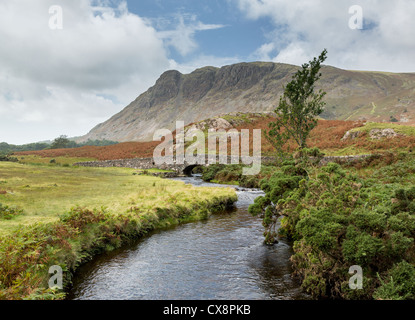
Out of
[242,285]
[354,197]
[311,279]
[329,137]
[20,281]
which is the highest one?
[329,137]

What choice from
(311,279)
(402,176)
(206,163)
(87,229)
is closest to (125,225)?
(87,229)

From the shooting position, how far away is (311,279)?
1120cm

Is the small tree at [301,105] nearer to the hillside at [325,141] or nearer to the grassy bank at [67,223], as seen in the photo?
the hillside at [325,141]

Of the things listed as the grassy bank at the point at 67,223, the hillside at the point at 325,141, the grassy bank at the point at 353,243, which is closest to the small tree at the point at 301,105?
the hillside at the point at 325,141

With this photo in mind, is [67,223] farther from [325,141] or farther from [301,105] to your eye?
[325,141]

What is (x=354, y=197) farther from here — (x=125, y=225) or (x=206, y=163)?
(x=206, y=163)

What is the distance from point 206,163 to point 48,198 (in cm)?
4787

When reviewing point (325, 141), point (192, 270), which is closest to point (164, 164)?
point (325, 141)

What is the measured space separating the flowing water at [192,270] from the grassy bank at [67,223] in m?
1.26

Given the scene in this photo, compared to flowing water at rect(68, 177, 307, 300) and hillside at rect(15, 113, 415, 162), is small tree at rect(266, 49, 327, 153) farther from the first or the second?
flowing water at rect(68, 177, 307, 300)

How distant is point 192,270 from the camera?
14070mm

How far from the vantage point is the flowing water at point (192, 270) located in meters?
11.7

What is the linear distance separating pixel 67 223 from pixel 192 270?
793cm
